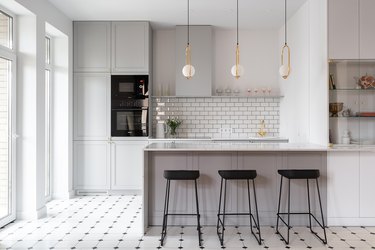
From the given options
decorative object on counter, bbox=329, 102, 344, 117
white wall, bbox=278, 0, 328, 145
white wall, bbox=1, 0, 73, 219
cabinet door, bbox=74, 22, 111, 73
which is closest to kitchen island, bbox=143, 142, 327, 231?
decorative object on counter, bbox=329, 102, 344, 117

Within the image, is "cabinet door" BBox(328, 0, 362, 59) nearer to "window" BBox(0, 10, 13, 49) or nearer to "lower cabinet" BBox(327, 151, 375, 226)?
"lower cabinet" BBox(327, 151, 375, 226)

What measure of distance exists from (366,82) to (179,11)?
9.70ft

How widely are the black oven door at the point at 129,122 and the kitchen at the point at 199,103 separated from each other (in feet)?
0.12

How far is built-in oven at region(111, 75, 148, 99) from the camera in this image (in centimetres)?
539

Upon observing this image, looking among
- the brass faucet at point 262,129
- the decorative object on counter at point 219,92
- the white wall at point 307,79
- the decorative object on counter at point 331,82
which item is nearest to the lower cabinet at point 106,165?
the decorative object on counter at point 219,92

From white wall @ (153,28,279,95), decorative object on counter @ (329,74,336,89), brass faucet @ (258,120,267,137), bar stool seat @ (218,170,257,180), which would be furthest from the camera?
white wall @ (153,28,279,95)

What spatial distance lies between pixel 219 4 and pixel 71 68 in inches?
108

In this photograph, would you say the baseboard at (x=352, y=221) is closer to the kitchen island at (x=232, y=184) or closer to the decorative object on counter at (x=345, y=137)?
the kitchen island at (x=232, y=184)

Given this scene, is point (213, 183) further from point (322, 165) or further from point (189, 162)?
point (322, 165)

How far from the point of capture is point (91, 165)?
5387 millimetres

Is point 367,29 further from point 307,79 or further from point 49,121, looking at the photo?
point 49,121

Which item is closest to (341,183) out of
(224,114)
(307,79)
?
(307,79)

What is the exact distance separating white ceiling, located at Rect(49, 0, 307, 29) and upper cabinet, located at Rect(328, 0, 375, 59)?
887 millimetres

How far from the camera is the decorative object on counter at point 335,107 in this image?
153 inches
